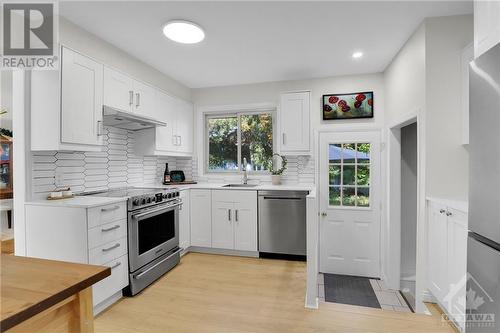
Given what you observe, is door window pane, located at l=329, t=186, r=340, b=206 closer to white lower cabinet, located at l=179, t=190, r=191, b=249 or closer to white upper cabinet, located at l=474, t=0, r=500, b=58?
white lower cabinet, located at l=179, t=190, r=191, b=249

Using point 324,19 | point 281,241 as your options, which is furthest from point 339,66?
point 281,241

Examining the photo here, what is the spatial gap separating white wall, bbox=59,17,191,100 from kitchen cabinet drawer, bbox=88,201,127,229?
151 centimetres

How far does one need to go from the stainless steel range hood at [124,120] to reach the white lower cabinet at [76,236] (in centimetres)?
94

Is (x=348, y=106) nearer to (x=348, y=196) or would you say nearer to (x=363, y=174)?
(x=363, y=174)

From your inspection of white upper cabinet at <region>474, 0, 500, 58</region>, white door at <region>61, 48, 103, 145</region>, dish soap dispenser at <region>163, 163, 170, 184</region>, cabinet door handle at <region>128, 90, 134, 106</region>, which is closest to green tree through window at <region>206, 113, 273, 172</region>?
dish soap dispenser at <region>163, 163, 170, 184</region>

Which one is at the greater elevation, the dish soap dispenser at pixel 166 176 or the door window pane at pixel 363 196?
the dish soap dispenser at pixel 166 176

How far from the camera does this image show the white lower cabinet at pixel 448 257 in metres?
1.72

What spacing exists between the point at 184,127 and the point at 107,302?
2.60 meters

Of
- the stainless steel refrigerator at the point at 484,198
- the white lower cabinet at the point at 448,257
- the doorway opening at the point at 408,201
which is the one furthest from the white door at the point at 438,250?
the doorway opening at the point at 408,201

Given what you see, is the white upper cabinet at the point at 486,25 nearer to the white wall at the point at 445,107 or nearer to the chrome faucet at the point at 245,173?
the white wall at the point at 445,107

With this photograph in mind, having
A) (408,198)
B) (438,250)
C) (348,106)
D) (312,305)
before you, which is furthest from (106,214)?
(408,198)

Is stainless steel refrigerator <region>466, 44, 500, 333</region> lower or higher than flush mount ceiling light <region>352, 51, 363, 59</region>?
lower

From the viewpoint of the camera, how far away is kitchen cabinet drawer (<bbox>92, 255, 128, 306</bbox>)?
82.8 inches

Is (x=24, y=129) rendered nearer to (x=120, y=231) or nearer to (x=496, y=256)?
(x=120, y=231)
